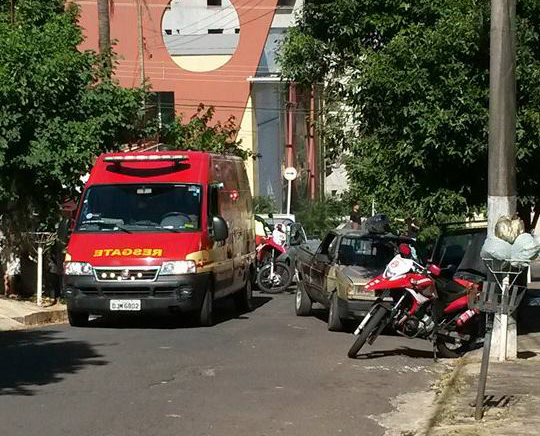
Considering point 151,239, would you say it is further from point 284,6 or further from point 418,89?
point 284,6

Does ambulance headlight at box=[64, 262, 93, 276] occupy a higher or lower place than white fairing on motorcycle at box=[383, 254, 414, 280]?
lower

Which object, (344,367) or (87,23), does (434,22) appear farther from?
(87,23)

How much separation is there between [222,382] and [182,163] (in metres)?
5.99

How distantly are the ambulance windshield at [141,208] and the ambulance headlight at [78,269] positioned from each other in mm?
748

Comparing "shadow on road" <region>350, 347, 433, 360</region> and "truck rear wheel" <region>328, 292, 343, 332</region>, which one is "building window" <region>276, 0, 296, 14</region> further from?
"shadow on road" <region>350, 347, 433, 360</region>

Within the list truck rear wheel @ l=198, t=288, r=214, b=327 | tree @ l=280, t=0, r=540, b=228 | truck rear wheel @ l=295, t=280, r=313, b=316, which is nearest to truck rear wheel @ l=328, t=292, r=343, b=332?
tree @ l=280, t=0, r=540, b=228

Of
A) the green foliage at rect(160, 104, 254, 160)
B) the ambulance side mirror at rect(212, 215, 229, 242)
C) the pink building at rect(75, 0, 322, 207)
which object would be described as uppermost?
the pink building at rect(75, 0, 322, 207)

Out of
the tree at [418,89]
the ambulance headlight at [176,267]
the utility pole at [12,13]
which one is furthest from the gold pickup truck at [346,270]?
the utility pole at [12,13]

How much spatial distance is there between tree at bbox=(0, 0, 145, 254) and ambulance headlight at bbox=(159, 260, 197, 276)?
4.06m

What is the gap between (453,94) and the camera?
1171 cm

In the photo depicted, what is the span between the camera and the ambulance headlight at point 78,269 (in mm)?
14102

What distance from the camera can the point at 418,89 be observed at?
39.0ft

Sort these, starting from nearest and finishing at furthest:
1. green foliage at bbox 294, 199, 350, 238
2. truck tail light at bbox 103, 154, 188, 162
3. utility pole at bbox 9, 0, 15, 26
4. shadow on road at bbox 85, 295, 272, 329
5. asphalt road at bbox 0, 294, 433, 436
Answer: asphalt road at bbox 0, 294, 433, 436 < shadow on road at bbox 85, 295, 272, 329 < truck tail light at bbox 103, 154, 188, 162 < utility pole at bbox 9, 0, 15, 26 < green foliage at bbox 294, 199, 350, 238

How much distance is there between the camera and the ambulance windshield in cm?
1472
